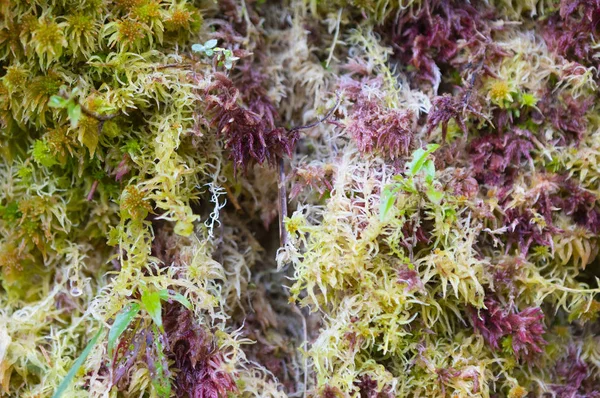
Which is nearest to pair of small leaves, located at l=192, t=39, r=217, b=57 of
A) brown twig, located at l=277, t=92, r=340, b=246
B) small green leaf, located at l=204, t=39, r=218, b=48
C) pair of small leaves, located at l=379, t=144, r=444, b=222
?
small green leaf, located at l=204, t=39, r=218, b=48

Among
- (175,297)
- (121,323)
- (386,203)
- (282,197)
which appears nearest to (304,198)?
(282,197)

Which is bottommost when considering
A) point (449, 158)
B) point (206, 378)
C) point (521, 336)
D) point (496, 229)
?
point (206, 378)

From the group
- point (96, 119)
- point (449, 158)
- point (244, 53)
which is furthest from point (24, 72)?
point (449, 158)

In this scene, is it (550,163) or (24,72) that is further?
(550,163)

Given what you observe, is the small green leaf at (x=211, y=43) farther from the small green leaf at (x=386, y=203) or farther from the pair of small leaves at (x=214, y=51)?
the small green leaf at (x=386, y=203)

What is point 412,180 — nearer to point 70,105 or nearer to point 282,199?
point 282,199

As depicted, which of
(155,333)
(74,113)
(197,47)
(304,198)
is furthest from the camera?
(304,198)

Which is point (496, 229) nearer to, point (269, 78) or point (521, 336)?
point (521, 336)
